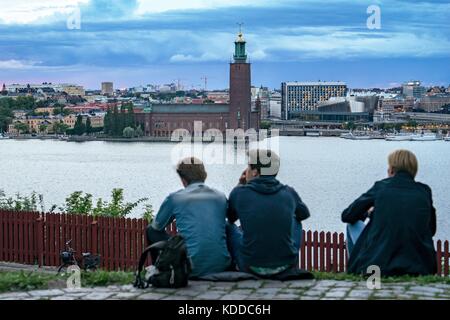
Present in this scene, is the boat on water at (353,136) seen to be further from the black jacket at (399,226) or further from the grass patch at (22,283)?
the grass patch at (22,283)

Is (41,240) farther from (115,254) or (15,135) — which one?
(15,135)

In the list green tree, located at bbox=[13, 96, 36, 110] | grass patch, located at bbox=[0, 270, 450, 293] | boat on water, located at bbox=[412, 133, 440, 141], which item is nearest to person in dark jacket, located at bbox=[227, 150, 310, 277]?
grass patch, located at bbox=[0, 270, 450, 293]

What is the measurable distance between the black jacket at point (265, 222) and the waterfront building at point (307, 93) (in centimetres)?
15741

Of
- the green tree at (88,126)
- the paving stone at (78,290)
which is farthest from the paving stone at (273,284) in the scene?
the green tree at (88,126)

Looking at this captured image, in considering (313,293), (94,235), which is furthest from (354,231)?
(94,235)

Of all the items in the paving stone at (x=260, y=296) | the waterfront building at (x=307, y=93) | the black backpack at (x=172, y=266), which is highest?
the waterfront building at (x=307, y=93)

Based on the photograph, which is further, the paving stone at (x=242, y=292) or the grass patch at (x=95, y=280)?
the grass patch at (x=95, y=280)

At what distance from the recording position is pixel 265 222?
4535mm

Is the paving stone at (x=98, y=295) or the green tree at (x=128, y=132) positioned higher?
the green tree at (x=128, y=132)

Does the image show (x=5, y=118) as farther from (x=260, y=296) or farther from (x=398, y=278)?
(x=260, y=296)

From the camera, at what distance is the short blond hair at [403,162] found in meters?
4.59

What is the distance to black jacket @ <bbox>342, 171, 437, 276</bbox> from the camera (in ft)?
15.0

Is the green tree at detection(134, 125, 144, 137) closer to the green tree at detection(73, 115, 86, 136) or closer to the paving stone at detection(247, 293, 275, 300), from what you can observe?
the green tree at detection(73, 115, 86, 136)

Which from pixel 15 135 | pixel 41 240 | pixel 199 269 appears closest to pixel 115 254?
pixel 41 240
